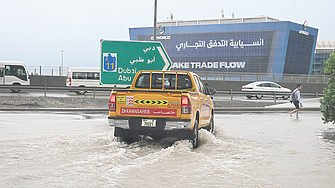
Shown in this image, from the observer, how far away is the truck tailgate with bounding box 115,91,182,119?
949 centimetres

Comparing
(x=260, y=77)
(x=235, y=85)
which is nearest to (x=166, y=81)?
(x=235, y=85)

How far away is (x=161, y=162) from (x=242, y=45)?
9897 cm

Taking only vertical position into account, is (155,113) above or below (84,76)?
above

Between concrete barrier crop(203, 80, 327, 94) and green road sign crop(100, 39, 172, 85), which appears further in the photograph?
concrete barrier crop(203, 80, 327, 94)

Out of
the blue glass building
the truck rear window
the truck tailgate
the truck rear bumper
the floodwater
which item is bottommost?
the floodwater

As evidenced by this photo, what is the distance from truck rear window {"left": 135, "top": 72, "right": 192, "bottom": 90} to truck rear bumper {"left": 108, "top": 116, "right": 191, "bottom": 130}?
6.03 feet

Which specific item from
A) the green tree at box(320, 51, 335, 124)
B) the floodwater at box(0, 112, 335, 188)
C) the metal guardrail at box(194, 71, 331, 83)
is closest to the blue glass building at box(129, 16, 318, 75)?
the metal guardrail at box(194, 71, 331, 83)

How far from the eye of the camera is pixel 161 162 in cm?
789

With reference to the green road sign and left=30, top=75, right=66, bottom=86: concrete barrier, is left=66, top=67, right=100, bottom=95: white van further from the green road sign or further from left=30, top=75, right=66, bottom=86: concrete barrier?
the green road sign

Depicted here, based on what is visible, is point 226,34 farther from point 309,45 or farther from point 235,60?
point 309,45

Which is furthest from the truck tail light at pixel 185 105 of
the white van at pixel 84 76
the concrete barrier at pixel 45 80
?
the concrete barrier at pixel 45 80

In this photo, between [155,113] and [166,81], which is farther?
[166,81]

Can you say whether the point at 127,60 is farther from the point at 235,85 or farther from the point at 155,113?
the point at 235,85

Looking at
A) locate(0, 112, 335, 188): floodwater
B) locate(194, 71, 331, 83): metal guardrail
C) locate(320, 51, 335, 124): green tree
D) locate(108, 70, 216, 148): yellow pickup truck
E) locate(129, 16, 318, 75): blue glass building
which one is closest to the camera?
locate(0, 112, 335, 188): floodwater
